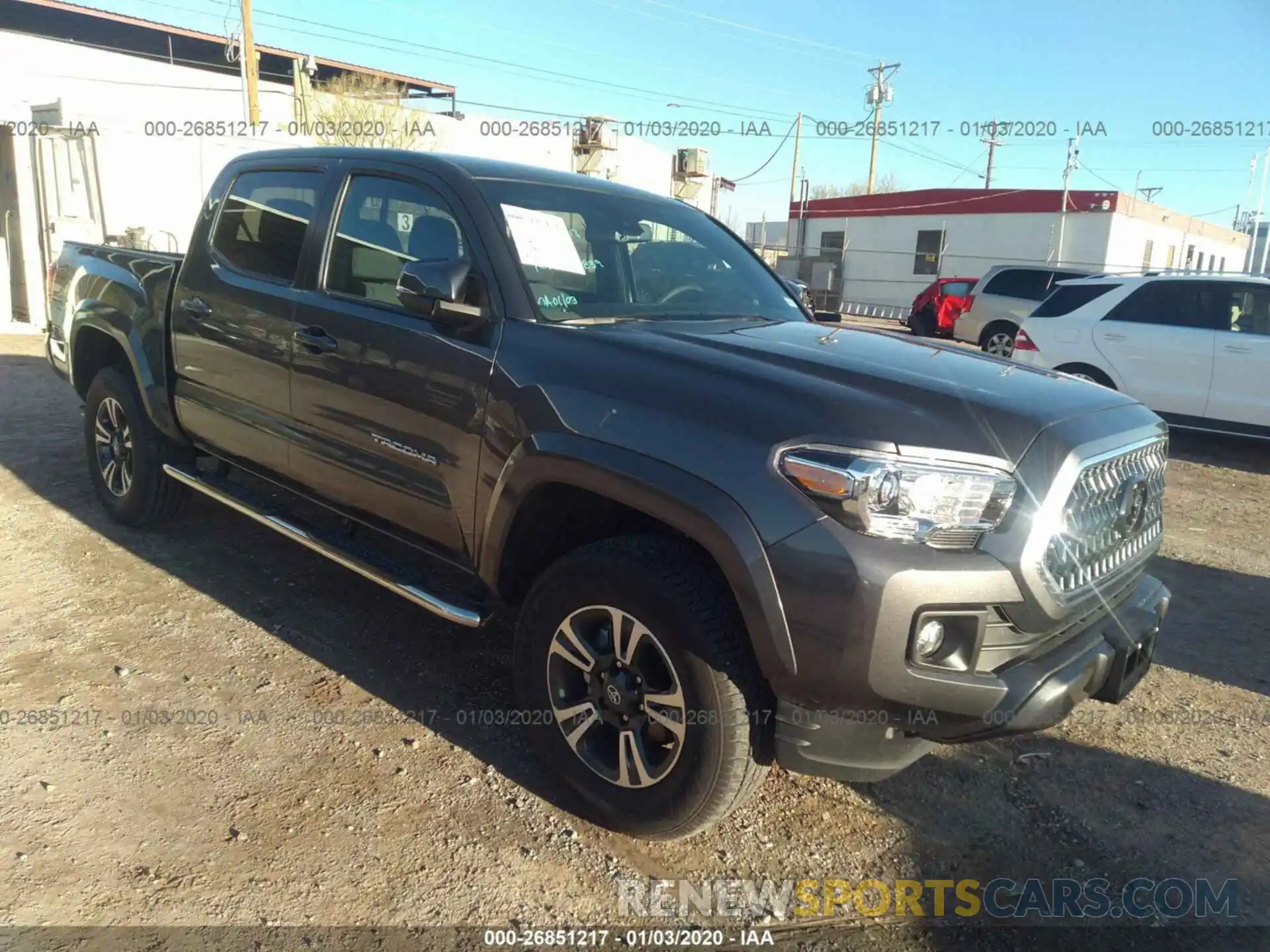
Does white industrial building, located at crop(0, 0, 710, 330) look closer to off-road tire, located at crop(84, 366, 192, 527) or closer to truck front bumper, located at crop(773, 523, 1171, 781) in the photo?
off-road tire, located at crop(84, 366, 192, 527)

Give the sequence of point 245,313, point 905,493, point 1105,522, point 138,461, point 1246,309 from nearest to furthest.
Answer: point 905,493, point 1105,522, point 245,313, point 138,461, point 1246,309

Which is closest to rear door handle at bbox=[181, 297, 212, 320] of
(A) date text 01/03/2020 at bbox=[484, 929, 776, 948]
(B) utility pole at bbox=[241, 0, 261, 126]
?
(A) date text 01/03/2020 at bbox=[484, 929, 776, 948]

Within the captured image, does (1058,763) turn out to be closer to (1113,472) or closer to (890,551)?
(1113,472)

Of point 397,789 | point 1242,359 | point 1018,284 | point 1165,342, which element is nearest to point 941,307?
point 1018,284

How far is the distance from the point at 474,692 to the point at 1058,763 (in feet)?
7.28

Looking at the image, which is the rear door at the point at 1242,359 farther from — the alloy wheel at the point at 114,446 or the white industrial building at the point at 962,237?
the white industrial building at the point at 962,237

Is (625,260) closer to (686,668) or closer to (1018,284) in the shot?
(686,668)

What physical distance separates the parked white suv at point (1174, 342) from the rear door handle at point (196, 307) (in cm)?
691

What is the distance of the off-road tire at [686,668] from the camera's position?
8.03 ft

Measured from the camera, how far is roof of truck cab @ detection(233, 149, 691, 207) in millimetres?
3402

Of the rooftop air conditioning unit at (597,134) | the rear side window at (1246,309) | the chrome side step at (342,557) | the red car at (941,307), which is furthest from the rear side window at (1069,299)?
the rooftop air conditioning unit at (597,134)

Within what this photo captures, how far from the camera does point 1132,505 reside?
2.70 meters

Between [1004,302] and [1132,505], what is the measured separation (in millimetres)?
13986

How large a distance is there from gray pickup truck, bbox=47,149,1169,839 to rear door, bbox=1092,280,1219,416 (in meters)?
6.14
